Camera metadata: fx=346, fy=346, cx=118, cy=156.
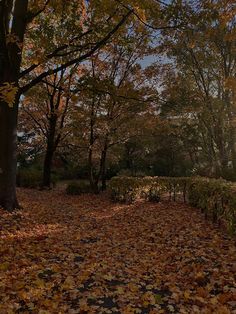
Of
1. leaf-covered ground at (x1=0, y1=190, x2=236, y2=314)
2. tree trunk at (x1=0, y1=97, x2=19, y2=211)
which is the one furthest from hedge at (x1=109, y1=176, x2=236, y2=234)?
tree trunk at (x1=0, y1=97, x2=19, y2=211)

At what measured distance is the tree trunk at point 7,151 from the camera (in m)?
9.36

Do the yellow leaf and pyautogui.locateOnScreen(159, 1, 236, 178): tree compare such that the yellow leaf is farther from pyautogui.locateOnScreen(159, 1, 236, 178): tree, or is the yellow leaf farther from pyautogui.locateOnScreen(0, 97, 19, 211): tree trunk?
pyautogui.locateOnScreen(159, 1, 236, 178): tree

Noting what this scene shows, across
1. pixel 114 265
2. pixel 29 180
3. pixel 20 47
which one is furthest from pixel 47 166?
pixel 114 265

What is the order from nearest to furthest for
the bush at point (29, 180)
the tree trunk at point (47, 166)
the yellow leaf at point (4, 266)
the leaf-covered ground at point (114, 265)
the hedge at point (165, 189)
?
the leaf-covered ground at point (114, 265), the yellow leaf at point (4, 266), the hedge at point (165, 189), the tree trunk at point (47, 166), the bush at point (29, 180)

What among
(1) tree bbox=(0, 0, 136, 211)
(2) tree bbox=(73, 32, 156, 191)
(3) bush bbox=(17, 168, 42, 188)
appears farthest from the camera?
(3) bush bbox=(17, 168, 42, 188)

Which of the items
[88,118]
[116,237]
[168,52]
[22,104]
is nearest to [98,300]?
[116,237]

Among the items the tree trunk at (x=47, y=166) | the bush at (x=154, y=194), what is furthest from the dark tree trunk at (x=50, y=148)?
the bush at (x=154, y=194)

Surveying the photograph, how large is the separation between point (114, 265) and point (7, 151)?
16.1ft

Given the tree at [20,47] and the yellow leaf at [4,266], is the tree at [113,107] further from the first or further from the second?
the yellow leaf at [4,266]

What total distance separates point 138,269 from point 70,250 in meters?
1.63

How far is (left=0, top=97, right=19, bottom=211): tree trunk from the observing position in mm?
9359

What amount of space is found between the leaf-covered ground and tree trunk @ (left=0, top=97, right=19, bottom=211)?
2.28 feet

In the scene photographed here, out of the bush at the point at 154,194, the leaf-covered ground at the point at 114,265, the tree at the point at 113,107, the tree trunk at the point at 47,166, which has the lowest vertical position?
the leaf-covered ground at the point at 114,265

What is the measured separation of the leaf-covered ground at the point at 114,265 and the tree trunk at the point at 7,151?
694mm
